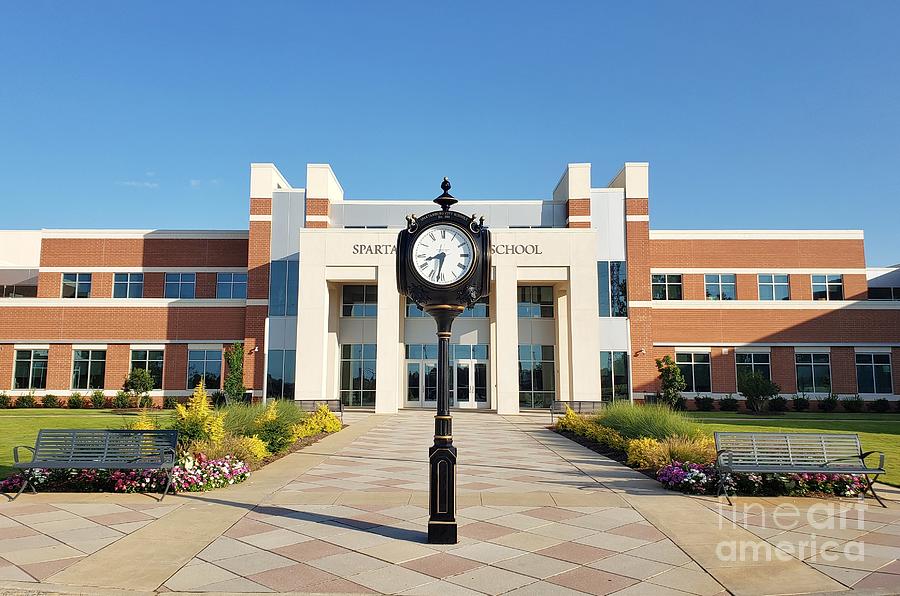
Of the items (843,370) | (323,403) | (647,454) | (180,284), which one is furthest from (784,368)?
(180,284)

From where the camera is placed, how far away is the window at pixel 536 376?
34.0 metres

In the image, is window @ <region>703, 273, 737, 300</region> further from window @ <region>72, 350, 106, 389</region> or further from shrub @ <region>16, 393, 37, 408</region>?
shrub @ <region>16, 393, 37, 408</region>

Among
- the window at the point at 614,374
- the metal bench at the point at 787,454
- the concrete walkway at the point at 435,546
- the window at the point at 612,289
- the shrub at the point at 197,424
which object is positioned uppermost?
the window at the point at 612,289

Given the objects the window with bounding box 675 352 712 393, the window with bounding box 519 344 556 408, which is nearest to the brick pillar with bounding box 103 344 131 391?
the window with bounding box 519 344 556 408

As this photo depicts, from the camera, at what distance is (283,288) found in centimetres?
3497

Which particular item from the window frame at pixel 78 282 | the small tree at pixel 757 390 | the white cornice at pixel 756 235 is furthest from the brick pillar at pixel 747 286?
the window frame at pixel 78 282

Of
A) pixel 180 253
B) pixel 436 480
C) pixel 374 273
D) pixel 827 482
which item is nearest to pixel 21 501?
pixel 436 480

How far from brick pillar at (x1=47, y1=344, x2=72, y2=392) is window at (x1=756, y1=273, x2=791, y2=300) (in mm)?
40446

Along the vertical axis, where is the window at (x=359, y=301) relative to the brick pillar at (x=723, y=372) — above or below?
above

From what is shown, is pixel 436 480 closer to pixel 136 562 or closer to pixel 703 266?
pixel 136 562

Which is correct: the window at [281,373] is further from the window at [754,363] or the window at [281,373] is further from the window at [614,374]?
the window at [754,363]

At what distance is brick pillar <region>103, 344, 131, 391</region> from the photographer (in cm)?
3588

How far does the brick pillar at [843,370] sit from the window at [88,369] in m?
41.6

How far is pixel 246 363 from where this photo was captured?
3494cm
